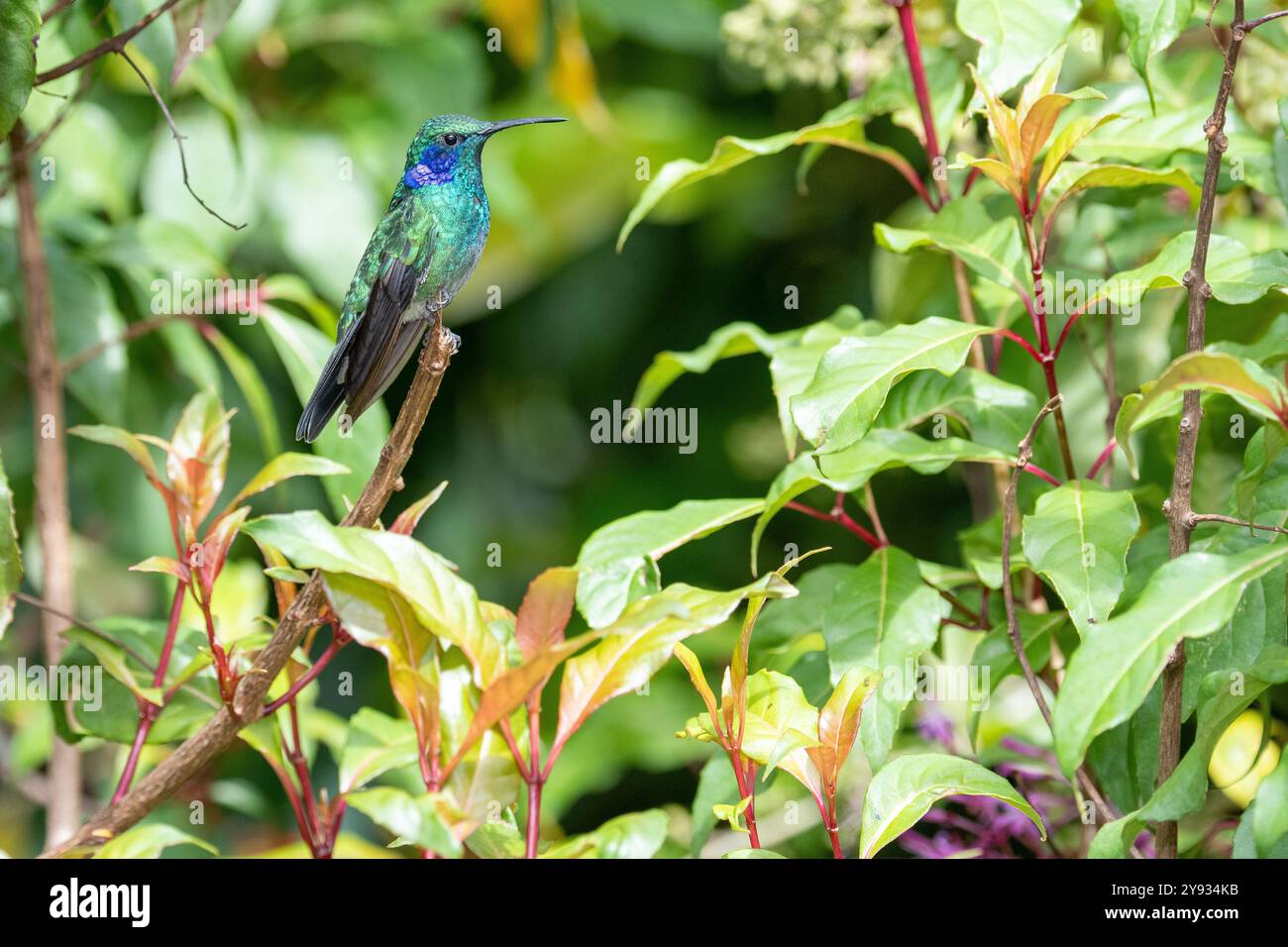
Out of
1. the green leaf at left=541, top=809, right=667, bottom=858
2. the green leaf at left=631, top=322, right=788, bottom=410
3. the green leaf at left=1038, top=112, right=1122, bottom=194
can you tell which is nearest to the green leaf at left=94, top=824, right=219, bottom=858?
the green leaf at left=541, top=809, right=667, bottom=858

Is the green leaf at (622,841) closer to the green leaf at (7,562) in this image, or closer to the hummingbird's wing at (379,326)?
the hummingbird's wing at (379,326)

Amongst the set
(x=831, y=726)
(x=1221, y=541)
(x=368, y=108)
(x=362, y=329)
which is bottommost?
(x=831, y=726)

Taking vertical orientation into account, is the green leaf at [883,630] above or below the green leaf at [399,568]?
below

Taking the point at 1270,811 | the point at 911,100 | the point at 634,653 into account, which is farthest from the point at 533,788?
the point at 911,100

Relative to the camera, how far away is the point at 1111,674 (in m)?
0.97

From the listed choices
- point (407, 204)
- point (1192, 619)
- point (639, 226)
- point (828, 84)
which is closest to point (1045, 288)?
point (1192, 619)

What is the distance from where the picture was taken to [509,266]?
11.2 ft

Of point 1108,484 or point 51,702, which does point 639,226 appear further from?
point 51,702

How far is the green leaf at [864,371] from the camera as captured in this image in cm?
116

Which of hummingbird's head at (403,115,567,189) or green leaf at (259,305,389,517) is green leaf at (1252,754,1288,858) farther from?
green leaf at (259,305,389,517)

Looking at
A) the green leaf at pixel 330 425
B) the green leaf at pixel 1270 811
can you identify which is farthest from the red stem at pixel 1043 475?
the green leaf at pixel 330 425

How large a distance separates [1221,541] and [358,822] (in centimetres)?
218

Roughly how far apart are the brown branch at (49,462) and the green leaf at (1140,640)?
4.23 feet

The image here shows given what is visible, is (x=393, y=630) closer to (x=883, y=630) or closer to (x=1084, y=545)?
(x=883, y=630)
